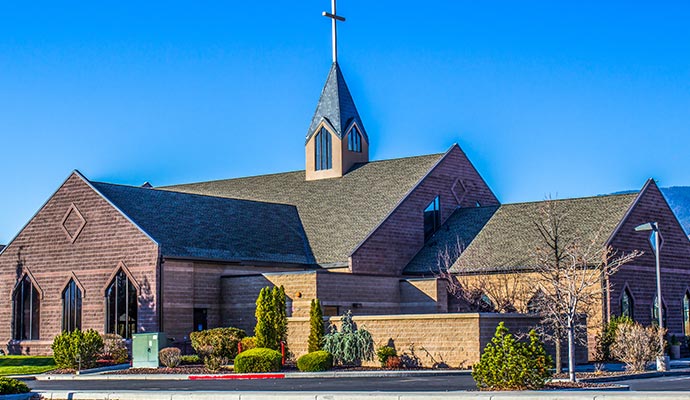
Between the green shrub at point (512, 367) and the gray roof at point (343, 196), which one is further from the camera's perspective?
the gray roof at point (343, 196)

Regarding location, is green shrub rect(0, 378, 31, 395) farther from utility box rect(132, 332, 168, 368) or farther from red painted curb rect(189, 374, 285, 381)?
utility box rect(132, 332, 168, 368)

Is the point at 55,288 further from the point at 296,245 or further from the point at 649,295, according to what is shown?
the point at 649,295

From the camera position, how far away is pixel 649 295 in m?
49.9

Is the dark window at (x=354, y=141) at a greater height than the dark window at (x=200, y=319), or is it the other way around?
the dark window at (x=354, y=141)

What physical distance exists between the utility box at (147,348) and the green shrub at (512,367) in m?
17.8

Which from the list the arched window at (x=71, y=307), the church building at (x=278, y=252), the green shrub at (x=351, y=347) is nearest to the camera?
the green shrub at (x=351, y=347)

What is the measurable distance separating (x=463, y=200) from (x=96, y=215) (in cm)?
2031

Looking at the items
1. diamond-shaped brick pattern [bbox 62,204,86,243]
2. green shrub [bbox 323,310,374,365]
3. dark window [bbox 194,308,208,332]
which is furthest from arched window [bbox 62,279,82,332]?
green shrub [bbox 323,310,374,365]

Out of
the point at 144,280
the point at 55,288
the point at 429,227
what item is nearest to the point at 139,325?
the point at 144,280

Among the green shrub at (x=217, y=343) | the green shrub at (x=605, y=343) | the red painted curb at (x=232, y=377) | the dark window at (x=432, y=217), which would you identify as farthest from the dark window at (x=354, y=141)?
the red painted curb at (x=232, y=377)

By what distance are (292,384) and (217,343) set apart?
10418mm

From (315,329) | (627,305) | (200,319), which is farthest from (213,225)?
(627,305)

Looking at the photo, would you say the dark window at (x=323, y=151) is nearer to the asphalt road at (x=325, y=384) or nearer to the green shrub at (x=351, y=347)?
the green shrub at (x=351, y=347)

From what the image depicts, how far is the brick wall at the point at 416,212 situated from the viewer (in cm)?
5234
